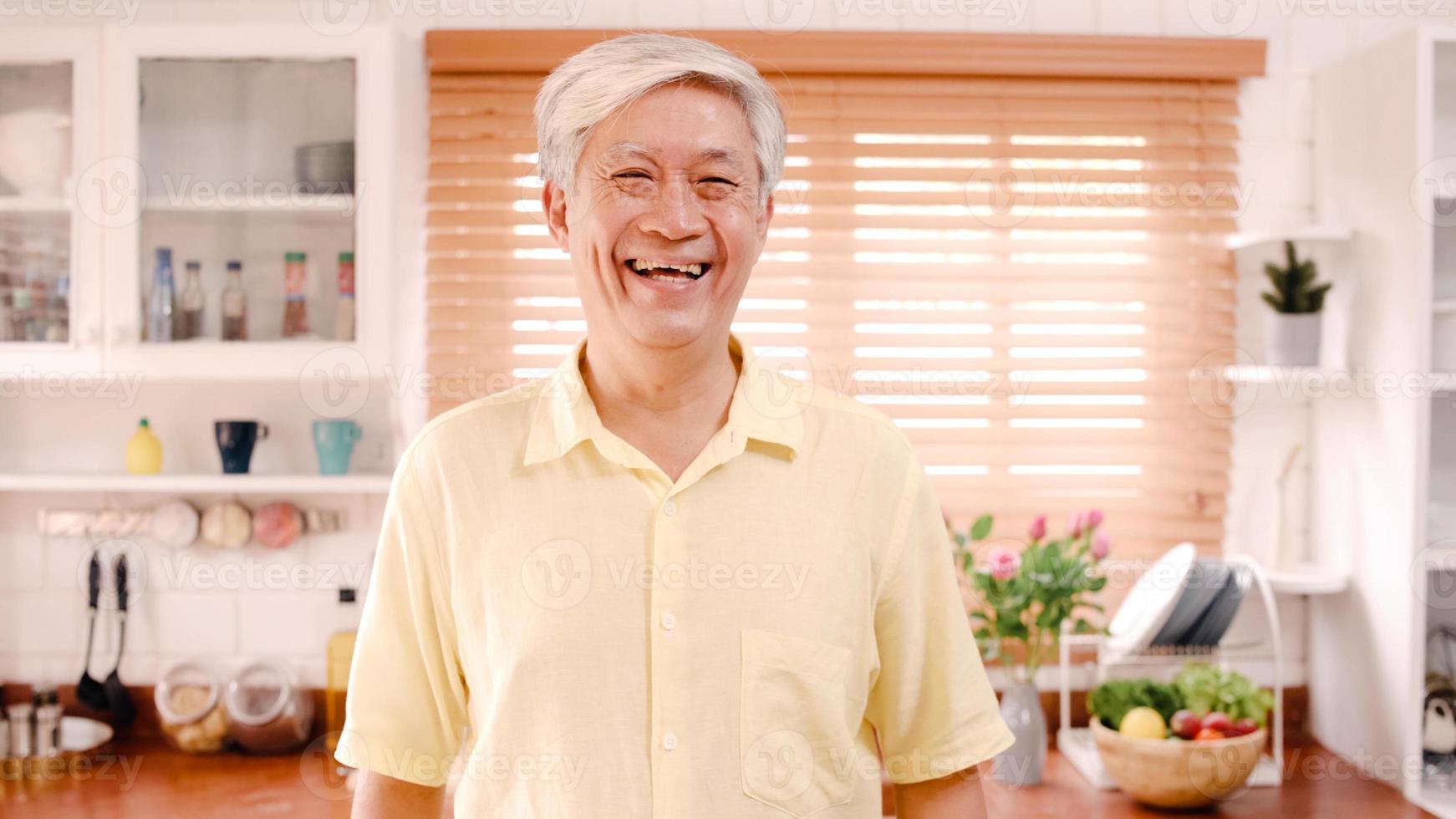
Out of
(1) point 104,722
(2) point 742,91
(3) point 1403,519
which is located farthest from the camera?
(1) point 104,722

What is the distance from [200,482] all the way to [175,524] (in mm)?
190

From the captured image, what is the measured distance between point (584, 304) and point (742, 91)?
0.24 metres

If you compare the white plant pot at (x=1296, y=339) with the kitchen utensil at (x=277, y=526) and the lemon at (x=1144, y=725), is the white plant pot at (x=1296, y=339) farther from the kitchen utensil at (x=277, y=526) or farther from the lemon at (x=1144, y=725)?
the kitchen utensil at (x=277, y=526)

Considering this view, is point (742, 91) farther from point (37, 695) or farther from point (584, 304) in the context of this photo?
point (37, 695)

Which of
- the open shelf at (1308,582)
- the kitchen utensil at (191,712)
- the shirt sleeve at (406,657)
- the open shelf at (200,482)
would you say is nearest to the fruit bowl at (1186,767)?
the open shelf at (1308,582)

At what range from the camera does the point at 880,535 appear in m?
1.08

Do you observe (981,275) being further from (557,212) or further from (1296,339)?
(557,212)

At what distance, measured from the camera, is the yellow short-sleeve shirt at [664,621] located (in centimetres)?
101

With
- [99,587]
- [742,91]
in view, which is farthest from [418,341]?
[742,91]

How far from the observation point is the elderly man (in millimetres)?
1002

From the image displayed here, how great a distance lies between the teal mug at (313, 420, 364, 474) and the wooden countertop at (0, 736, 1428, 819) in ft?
1.80

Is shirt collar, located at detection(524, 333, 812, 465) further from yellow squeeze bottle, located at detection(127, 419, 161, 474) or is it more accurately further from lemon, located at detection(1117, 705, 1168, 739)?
yellow squeeze bottle, located at detection(127, 419, 161, 474)

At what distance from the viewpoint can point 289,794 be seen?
6.55 feet

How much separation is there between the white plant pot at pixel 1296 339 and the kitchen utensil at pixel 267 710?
6.48 feet
